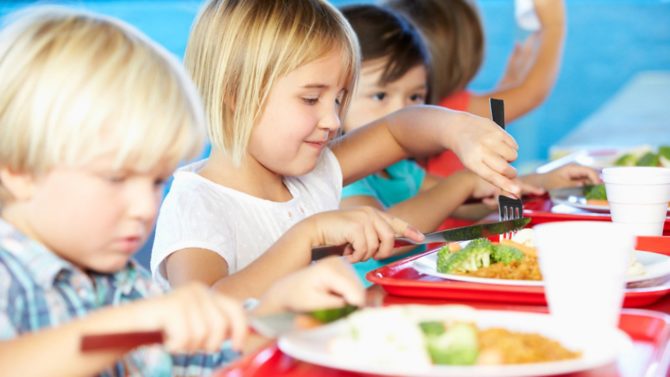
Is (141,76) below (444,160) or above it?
above

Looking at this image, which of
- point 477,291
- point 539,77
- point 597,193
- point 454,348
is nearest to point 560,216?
point 597,193

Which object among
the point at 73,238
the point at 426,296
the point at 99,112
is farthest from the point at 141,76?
the point at 426,296

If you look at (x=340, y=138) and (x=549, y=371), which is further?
(x=340, y=138)

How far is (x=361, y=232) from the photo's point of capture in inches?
55.1

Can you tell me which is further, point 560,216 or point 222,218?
point 560,216

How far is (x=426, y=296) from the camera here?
4.13 ft

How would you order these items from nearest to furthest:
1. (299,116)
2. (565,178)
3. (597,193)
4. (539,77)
A: (299,116), (597,193), (565,178), (539,77)

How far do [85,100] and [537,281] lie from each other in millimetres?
607

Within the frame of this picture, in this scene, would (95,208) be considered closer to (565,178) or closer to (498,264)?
(498,264)

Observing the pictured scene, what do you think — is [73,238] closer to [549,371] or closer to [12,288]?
[12,288]

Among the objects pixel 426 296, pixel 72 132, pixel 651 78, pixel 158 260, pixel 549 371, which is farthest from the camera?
pixel 651 78

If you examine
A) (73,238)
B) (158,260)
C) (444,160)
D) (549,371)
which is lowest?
(444,160)

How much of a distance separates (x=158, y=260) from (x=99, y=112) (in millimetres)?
624

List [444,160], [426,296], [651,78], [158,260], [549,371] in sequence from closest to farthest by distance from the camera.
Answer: [549,371]
[426,296]
[158,260]
[444,160]
[651,78]
